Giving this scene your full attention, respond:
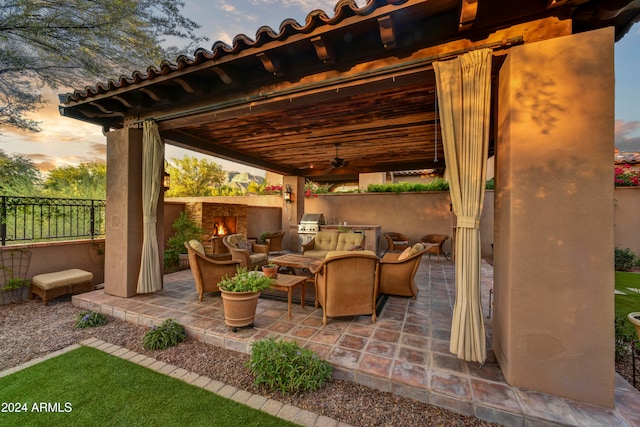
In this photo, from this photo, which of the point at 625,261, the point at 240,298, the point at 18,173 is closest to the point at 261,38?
the point at 240,298

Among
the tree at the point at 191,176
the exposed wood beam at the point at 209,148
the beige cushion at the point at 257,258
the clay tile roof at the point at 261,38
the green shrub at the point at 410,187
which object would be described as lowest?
the beige cushion at the point at 257,258

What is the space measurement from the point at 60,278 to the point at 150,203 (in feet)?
6.63

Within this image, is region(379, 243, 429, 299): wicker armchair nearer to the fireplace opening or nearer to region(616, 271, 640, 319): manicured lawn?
region(616, 271, 640, 319): manicured lawn

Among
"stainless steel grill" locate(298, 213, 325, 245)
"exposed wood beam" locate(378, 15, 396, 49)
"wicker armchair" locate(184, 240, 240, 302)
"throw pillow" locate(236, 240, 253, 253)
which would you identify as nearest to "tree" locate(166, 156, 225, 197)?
"stainless steel grill" locate(298, 213, 325, 245)

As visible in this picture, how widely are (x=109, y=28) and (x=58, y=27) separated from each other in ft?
2.90

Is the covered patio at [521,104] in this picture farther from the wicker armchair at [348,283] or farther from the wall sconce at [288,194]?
the wall sconce at [288,194]

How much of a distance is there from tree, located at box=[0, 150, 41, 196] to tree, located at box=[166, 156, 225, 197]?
40.0 feet

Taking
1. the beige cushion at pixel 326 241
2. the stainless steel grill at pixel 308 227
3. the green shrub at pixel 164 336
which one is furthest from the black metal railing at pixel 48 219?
the stainless steel grill at pixel 308 227

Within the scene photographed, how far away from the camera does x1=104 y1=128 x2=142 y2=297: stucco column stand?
4.07 m

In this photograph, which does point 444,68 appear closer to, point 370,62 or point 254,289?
point 370,62

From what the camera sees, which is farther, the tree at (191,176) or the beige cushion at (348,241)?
the tree at (191,176)

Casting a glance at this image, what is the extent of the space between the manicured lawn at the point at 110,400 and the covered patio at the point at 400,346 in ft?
2.27

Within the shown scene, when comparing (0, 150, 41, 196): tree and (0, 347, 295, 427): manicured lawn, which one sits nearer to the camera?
(0, 347, 295, 427): manicured lawn

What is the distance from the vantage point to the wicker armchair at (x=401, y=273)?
3.81m
